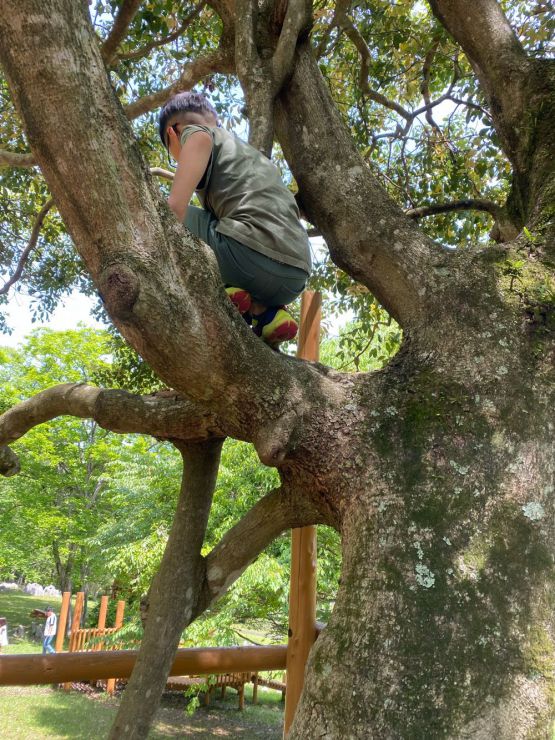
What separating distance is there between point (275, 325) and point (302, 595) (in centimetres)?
172

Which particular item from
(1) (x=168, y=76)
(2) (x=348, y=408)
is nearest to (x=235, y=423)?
(2) (x=348, y=408)

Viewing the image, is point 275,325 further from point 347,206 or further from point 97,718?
point 97,718

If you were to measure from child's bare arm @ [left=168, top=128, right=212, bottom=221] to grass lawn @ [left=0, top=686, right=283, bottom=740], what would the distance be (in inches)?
340

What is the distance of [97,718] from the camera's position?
9.30 metres

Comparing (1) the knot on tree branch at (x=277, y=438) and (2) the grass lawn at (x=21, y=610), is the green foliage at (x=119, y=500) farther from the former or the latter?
(1) the knot on tree branch at (x=277, y=438)

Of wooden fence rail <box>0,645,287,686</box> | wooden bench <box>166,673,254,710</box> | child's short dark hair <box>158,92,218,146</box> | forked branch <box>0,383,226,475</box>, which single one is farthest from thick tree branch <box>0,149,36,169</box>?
Answer: wooden bench <box>166,673,254,710</box>

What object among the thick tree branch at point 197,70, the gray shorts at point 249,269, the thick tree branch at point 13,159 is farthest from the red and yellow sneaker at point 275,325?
the thick tree branch at point 13,159

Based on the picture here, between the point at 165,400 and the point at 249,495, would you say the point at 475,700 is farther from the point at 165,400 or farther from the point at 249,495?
the point at 249,495

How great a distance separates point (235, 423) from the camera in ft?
6.28

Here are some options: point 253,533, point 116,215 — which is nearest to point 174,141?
point 116,215

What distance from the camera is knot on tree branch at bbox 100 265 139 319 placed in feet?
4.74

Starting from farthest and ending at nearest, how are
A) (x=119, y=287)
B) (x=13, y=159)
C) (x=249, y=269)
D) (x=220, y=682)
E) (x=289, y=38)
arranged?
(x=220, y=682) → (x=13, y=159) → (x=289, y=38) → (x=249, y=269) → (x=119, y=287)

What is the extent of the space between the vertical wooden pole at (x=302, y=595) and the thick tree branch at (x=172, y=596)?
876 millimetres

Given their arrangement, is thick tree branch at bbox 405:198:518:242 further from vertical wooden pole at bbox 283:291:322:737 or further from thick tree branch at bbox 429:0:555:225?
vertical wooden pole at bbox 283:291:322:737
